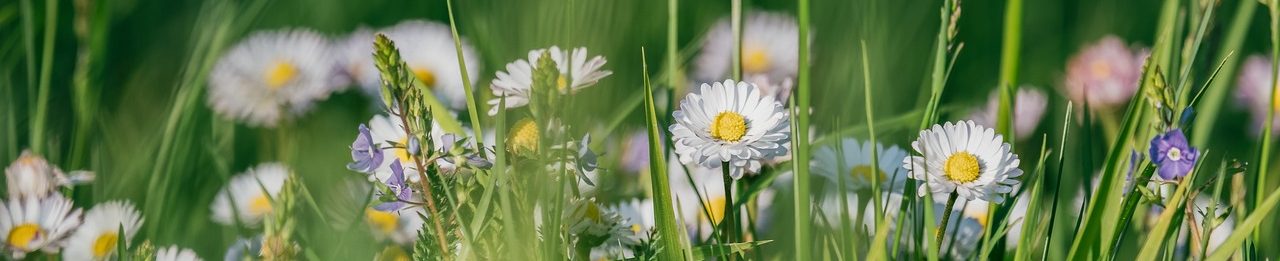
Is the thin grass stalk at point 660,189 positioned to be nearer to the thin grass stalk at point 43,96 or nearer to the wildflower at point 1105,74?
the thin grass stalk at point 43,96

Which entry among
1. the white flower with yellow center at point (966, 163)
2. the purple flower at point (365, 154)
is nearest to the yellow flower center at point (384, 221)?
the purple flower at point (365, 154)

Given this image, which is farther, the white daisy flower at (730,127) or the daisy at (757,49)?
the daisy at (757,49)

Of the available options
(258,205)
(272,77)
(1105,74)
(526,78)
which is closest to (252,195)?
(258,205)

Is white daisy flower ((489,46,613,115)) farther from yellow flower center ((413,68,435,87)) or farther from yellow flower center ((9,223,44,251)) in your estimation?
yellow flower center ((413,68,435,87))

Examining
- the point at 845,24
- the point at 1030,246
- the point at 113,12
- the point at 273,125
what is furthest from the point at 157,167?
the point at 113,12

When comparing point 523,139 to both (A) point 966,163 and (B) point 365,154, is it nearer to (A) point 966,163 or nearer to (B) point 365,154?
(B) point 365,154

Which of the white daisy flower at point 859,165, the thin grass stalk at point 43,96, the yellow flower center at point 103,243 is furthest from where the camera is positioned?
the thin grass stalk at point 43,96
